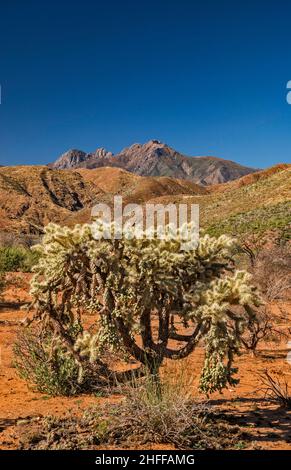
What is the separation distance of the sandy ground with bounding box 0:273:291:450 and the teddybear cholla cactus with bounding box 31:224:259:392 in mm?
712

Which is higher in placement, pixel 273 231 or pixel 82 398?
pixel 273 231

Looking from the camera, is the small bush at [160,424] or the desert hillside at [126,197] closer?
the small bush at [160,424]

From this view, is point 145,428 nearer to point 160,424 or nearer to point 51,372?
point 160,424

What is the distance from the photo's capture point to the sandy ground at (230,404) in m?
5.50

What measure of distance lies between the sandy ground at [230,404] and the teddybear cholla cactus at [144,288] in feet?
2.34

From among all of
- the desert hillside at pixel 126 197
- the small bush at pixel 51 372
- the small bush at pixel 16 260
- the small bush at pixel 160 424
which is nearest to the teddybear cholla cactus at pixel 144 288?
the small bush at pixel 160 424

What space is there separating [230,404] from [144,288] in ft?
8.19

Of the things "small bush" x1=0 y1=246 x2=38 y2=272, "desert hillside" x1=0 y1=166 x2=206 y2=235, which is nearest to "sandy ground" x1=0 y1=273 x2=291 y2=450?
"small bush" x1=0 y1=246 x2=38 y2=272

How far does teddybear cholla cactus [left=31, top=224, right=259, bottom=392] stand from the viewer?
526cm

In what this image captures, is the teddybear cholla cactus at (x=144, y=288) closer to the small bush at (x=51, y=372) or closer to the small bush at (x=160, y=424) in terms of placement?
the small bush at (x=160, y=424)

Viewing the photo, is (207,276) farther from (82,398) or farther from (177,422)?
(82,398)
